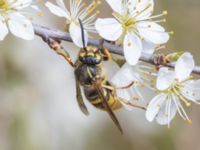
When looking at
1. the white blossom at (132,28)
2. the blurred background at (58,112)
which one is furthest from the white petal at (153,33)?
the blurred background at (58,112)

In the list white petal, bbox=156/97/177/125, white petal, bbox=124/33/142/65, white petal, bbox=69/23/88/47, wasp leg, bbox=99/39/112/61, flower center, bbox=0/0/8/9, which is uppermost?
flower center, bbox=0/0/8/9

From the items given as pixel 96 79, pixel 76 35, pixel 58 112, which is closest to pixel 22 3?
pixel 76 35

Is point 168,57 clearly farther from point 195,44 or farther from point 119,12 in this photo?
point 195,44

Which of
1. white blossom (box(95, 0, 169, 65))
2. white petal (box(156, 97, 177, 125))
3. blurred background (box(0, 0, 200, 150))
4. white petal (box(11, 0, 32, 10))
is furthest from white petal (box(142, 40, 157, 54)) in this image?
blurred background (box(0, 0, 200, 150))

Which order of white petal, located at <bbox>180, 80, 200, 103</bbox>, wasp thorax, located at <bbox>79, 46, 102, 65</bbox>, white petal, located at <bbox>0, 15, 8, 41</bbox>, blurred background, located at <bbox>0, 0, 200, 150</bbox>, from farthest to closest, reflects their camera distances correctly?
blurred background, located at <bbox>0, 0, 200, 150</bbox> → white petal, located at <bbox>180, 80, 200, 103</bbox> → wasp thorax, located at <bbox>79, 46, 102, 65</bbox> → white petal, located at <bbox>0, 15, 8, 41</bbox>

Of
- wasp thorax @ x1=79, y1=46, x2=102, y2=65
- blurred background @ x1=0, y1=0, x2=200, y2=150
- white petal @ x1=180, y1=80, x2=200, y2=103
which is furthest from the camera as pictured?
blurred background @ x1=0, y1=0, x2=200, y2=150

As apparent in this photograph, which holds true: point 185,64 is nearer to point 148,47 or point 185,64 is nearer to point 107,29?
point 148,47

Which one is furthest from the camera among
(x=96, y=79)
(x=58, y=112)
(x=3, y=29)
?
(x=58, y=112)

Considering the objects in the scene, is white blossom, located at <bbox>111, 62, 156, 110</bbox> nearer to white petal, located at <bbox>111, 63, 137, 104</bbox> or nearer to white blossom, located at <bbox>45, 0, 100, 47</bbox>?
white petal, located at <bbox>111, 63, 137, 104</bbox>
